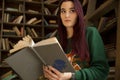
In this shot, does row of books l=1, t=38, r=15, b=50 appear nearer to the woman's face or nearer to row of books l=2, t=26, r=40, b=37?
row of books l=2, t=26, r=40, b=37

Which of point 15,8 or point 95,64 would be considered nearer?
point 95,64

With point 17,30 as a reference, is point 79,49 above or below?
above

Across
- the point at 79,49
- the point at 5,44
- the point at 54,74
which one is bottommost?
the point at 5,44

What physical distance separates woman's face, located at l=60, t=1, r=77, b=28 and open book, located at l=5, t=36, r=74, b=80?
0.77ft

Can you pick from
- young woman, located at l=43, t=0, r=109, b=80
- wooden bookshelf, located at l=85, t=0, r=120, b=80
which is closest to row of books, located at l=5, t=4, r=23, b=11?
wooden bookshelf, located at l=85, t=0, r=120, b=80

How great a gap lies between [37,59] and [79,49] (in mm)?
244

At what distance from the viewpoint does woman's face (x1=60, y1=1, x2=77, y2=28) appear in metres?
1.32

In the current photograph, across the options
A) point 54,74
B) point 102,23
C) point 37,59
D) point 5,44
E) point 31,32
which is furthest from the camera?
point 31,32

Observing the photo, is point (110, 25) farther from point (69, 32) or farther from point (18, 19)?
point (18, 19)

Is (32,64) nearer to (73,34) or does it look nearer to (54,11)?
(73,34)

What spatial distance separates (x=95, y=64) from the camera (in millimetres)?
1185

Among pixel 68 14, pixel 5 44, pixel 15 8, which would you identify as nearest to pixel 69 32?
pixel 68 14

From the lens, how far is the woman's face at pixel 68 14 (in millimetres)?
1323

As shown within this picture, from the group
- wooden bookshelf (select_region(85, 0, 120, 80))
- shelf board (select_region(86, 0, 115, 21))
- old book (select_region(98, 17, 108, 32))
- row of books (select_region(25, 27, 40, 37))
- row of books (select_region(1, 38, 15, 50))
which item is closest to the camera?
wooden bookshelf (select_region(85, 0, 120, 80))
